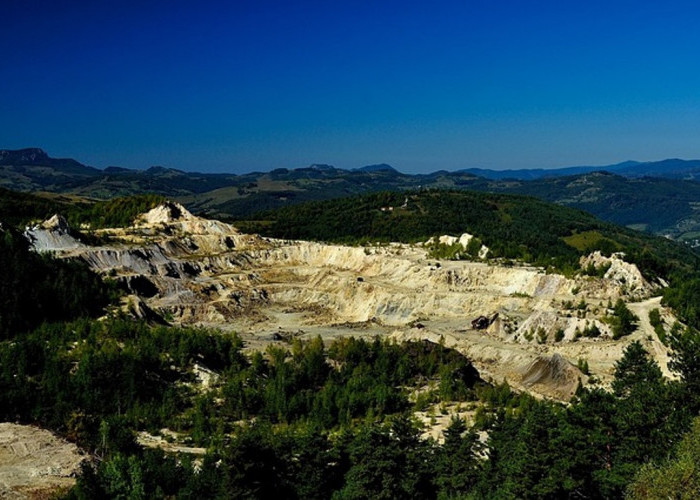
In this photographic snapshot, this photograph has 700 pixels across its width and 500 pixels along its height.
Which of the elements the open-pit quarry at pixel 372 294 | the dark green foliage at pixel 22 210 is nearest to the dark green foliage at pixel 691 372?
the open-pit quarry at pixel 372 294

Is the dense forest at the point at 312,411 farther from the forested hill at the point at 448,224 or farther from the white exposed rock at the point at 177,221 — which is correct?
the forested hill at the point at 448,224

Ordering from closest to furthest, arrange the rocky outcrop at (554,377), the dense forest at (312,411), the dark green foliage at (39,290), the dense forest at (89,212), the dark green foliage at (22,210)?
the dense forest at (312,411) → the rocky outcrop at (554,377) → the dark green foliage at (39,290) → the dark green foliage at (22,210) → the dense forest at (89,212)

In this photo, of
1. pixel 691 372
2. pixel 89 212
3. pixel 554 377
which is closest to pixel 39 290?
pixel 554 377

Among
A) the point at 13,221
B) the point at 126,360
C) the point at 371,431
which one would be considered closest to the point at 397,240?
the point at 13,221

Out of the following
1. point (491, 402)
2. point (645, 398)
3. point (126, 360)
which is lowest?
point (491, 402)

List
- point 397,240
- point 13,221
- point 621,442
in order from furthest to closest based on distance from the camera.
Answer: point 397,240 → point 13,221 → point 621,442

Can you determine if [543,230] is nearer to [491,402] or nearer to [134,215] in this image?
[134,215]

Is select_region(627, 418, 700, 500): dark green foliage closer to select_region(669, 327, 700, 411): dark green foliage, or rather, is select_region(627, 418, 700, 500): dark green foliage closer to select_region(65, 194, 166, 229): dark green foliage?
select_region(669, 327, 700, 411): dark green foliage
